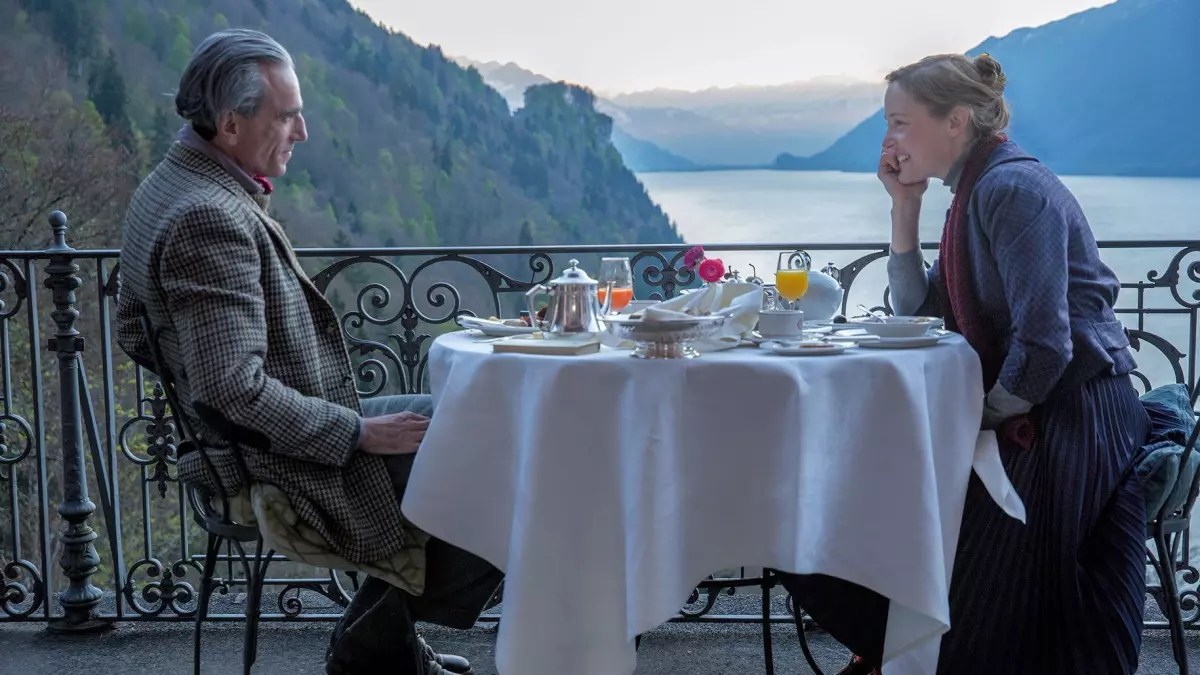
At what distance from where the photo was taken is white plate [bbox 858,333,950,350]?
1.78 m

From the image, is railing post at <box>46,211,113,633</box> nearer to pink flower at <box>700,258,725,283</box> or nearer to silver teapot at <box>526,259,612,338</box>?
silver teapot at <box>526,259,612,338</box>

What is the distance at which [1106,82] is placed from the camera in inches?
460

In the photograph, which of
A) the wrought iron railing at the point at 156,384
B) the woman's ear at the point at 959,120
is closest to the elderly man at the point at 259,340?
the wrought iron railing at the point at 156,384

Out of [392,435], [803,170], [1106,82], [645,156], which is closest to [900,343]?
[392,435]

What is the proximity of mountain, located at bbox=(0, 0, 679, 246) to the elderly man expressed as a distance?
11.7 metres

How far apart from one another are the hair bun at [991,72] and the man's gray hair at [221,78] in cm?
133

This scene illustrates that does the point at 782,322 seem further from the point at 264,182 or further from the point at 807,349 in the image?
the point at 264,182

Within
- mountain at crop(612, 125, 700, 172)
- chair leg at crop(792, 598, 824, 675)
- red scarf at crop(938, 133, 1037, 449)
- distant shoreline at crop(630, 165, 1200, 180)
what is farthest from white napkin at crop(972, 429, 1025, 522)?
mountain at crop(612, 125, 700, 172)

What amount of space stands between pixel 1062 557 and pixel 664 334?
2.83ft

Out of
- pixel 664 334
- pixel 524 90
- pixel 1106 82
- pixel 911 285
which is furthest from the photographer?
pixel 524 90

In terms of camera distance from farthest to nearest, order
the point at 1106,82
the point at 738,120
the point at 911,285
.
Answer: the point at 738,120
the point at 1106,82
the point at 911,285

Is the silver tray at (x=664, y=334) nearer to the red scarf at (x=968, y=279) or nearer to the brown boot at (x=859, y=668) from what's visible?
the red scarf at (x=968, y=279)

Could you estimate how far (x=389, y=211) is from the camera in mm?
16969

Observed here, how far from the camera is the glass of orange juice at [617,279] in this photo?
6.79ft
